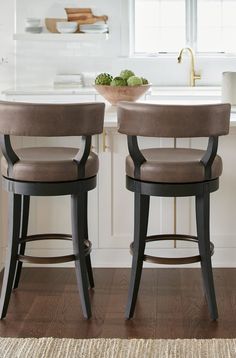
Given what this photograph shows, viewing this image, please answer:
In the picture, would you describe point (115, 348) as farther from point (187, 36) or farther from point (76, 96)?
point (187, 36)

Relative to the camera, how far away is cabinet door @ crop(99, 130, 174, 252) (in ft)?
14.4

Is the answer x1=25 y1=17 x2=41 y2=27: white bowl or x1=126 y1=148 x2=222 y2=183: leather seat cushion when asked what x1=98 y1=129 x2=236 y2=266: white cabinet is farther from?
x1=25 y1=17 x2=41 y2=27: white bowl

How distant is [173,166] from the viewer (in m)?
3.59

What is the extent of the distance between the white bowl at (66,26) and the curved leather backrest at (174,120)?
369 cm

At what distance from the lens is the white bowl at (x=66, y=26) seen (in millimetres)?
7086

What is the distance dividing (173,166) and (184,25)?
13.4 ft

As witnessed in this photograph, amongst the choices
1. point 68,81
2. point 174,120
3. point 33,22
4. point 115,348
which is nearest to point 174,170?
point 174,120

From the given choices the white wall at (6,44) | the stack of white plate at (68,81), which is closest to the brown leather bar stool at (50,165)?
the stack of white plate at (68,81)

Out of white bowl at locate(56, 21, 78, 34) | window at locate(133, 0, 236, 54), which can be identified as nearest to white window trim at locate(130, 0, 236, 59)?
window at locate(133, 0, 236, 54)

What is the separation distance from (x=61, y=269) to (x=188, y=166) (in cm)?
125

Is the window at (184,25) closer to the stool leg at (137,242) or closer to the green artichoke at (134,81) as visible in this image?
the green artichoke at (134,81)

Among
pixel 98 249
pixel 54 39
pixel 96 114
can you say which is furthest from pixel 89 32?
pixel 96 114

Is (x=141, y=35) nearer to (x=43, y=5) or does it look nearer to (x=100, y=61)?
(x=100, y=61)

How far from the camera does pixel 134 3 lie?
7371mm
